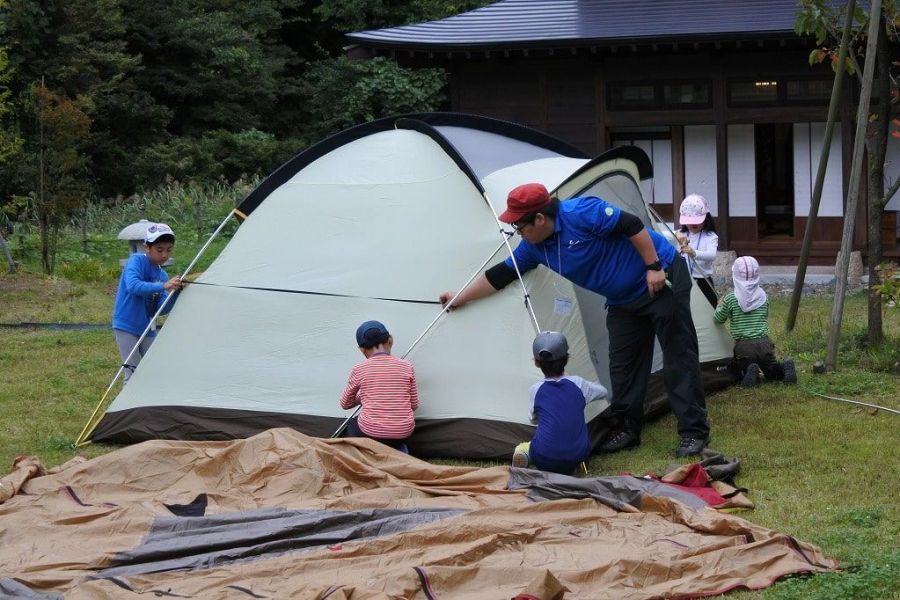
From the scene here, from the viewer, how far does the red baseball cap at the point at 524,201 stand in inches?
227

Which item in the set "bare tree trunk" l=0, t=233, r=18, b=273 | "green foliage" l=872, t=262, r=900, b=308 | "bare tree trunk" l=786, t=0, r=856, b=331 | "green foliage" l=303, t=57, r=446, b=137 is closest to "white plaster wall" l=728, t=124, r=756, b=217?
"bare tree trunk" l=786, t=0, r=856, b=331

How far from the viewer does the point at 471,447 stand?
6.24m

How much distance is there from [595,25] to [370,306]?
8700mm

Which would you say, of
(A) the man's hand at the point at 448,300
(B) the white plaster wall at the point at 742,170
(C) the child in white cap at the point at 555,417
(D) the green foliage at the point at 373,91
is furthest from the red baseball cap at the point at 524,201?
(D) the green foliage at the point at 373,91

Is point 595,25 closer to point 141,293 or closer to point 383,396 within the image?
point 141,293

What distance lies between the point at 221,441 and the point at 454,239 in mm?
1786

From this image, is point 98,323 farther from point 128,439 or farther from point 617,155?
point 617,155

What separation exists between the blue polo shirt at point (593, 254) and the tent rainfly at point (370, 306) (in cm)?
33

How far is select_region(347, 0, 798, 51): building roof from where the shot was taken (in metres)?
13.5

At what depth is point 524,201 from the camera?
5.77 meters

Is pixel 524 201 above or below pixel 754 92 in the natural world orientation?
below

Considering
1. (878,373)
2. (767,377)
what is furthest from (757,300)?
(878,373)

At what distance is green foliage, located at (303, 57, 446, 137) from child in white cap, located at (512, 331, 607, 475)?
47.0 ft

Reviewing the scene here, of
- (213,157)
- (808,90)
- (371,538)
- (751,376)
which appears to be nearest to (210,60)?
(213,157)
